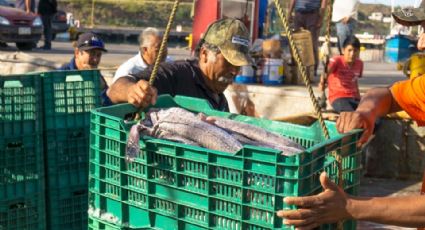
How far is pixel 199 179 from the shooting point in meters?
2.72

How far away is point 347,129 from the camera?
303cm

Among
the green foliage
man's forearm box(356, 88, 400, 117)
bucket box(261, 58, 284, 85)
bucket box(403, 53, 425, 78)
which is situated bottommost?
the green foliage

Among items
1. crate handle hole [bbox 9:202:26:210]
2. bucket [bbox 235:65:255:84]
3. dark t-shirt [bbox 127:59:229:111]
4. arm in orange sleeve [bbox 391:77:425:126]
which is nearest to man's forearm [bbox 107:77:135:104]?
dark t-shirt [bbox 127:59:229:111]

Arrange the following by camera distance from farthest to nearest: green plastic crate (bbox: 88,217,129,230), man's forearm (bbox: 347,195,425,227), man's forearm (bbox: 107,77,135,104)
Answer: man's forearm (bbox: 107,77,135,104)
green plastic crate (bbox: 88,217,129,230)
man's forearm (bbox: 347,195,425,227)

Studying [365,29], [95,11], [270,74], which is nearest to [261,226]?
[270,74]

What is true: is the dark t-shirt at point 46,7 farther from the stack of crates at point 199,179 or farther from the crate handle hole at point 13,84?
the stack of crates at point 199,179

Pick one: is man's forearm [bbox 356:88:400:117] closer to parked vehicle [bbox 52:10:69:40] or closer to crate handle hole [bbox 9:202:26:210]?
crate handle hole [bbox 9:202:26:210]

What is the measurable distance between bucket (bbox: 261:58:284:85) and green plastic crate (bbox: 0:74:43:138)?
20.4 ft

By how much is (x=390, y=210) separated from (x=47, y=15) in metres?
17.2

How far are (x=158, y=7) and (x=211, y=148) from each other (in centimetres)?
3737

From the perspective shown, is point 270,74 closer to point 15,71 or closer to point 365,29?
point 15,71

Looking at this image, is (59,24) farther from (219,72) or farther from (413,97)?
(413,97)

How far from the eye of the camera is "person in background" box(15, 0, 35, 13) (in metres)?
19.6

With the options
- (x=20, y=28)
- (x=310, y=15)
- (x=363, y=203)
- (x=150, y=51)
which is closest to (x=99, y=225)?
(x=363, y=203)
